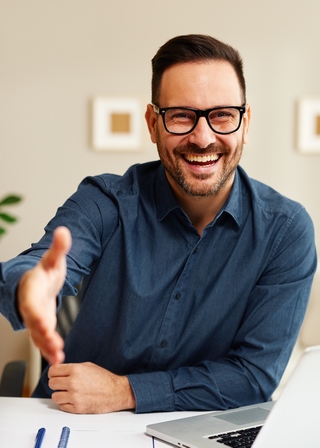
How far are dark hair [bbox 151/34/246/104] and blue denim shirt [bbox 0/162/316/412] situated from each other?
31 centimetres

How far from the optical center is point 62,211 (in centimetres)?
179

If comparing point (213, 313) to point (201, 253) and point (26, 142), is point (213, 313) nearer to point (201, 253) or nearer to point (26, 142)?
point (201, 253)

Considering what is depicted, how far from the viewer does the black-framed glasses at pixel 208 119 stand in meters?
1.76

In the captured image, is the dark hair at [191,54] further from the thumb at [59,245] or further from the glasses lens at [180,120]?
the thumb at [59,245]

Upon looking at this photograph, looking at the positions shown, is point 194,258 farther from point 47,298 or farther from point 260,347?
point 47,298

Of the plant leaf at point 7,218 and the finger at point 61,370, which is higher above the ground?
the plant leaf at point 7,218

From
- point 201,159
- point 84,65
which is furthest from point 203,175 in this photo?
point 84,65

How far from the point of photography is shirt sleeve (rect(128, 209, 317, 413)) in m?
1.66

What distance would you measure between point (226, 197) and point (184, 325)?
36 centimetres

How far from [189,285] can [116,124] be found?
5.88 ft

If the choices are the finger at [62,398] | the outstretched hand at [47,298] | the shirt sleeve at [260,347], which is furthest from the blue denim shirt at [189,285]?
the outstretched hand at [47,298]

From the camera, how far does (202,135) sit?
1.75 metres

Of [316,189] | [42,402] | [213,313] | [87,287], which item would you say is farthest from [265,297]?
[316,189]

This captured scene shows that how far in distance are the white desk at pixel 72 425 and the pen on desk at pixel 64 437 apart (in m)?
0.01
